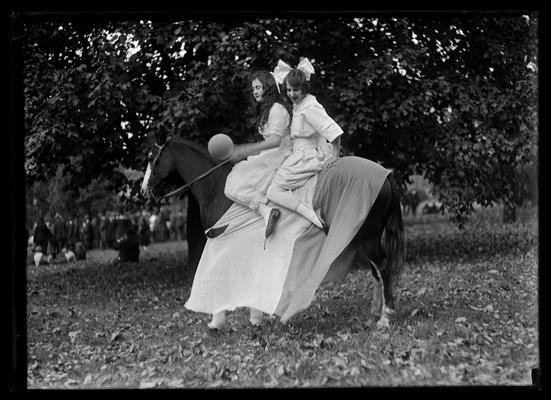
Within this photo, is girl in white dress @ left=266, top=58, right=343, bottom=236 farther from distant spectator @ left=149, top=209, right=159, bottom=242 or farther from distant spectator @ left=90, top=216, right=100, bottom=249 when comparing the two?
distant spectator @ left=149, top=209, right=159, bottom=242

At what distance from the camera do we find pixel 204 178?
7.23m

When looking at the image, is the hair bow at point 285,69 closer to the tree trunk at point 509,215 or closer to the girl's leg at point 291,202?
the girl's leg at point 291,202

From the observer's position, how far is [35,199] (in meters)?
10.1

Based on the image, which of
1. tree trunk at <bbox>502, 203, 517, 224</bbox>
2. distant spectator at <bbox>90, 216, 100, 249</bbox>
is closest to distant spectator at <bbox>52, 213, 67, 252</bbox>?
distant spectator at <bbox>90, 216, 100, 249</bbox>

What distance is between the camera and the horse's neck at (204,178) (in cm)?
719

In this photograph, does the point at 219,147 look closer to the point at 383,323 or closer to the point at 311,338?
the point at 311,338

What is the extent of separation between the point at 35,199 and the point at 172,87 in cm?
259

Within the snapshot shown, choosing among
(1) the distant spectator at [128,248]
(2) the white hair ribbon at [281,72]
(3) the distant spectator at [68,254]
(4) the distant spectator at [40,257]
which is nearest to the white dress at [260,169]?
(2) the white hair ribbon at [281,72]

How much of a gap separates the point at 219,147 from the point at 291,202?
0.93 m

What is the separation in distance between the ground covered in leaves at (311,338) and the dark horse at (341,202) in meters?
0.54

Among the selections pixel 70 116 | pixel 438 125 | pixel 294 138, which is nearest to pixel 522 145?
pixel 438 125

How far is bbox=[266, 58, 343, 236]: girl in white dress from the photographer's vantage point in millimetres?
6926

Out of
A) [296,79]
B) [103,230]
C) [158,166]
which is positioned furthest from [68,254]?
[296,79]

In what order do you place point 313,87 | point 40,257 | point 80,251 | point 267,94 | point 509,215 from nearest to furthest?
point 267,94, point 313,87, point 40,257, point 80,251, point 509,215
